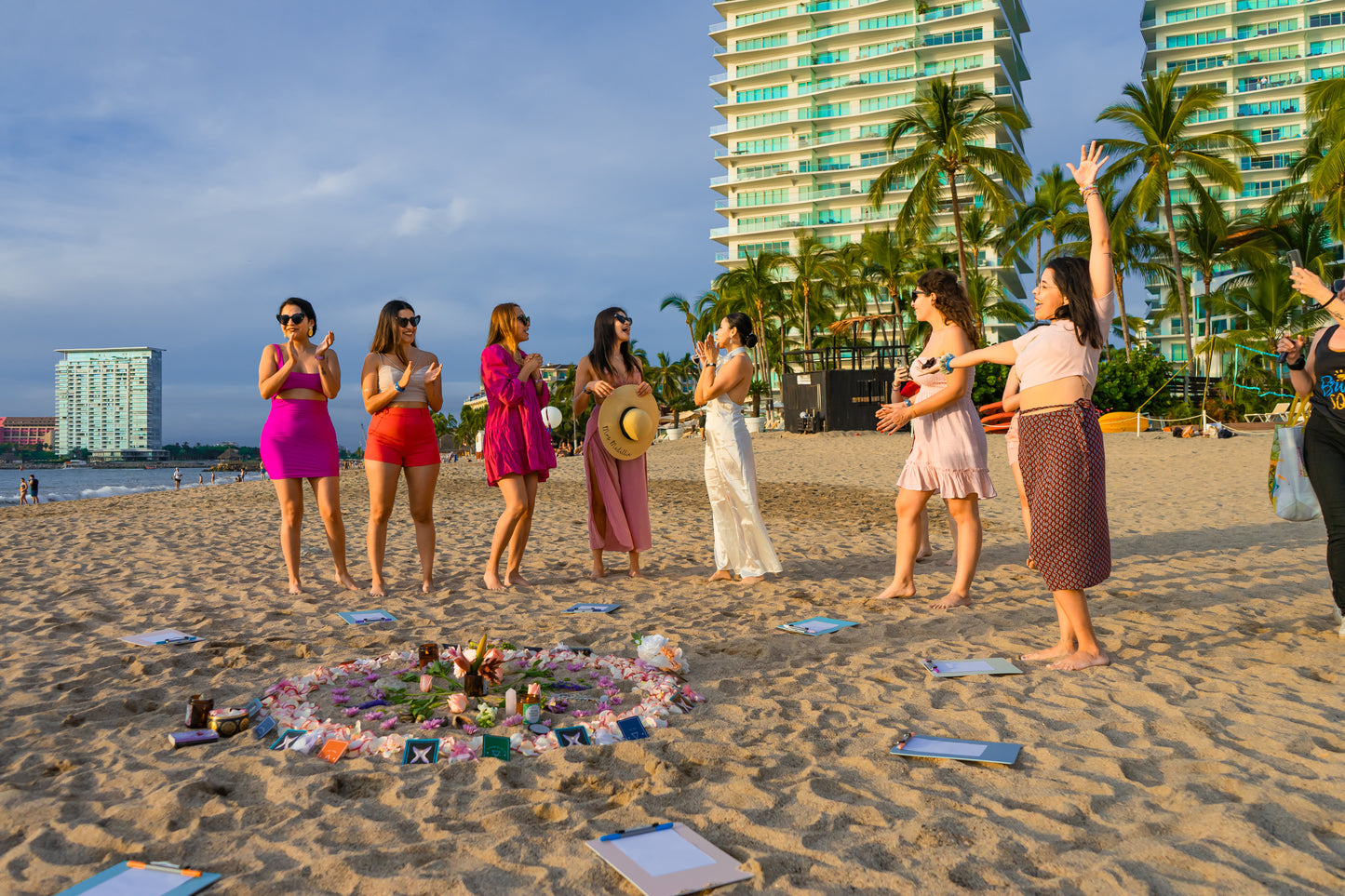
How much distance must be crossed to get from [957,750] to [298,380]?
440 centimetres

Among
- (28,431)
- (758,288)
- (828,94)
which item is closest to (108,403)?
(28,431)

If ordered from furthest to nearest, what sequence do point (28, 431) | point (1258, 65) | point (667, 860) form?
point (28, 431) < point (1258, 65) < point (667, 860)

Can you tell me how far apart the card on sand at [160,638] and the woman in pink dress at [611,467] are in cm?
256

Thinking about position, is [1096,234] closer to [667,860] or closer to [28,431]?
[667,860]

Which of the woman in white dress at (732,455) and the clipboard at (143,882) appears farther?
the woman in white dress at (732,455)

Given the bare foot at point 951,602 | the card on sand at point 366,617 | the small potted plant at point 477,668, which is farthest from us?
the bare foot at point 951,602

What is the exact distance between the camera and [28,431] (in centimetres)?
16225

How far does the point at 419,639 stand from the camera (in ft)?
14.3

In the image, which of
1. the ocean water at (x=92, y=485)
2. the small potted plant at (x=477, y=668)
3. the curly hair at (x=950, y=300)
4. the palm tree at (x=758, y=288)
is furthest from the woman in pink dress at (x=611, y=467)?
the palm tree at (x=758, y=288)

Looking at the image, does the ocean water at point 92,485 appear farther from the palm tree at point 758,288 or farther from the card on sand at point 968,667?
the palm tree at point 758,288

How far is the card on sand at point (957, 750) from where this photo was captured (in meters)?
2.64

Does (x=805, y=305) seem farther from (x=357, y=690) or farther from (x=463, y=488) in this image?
(x=357, y=690)

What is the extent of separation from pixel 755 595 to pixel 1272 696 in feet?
9.40

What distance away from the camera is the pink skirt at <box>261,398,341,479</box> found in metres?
5.16
